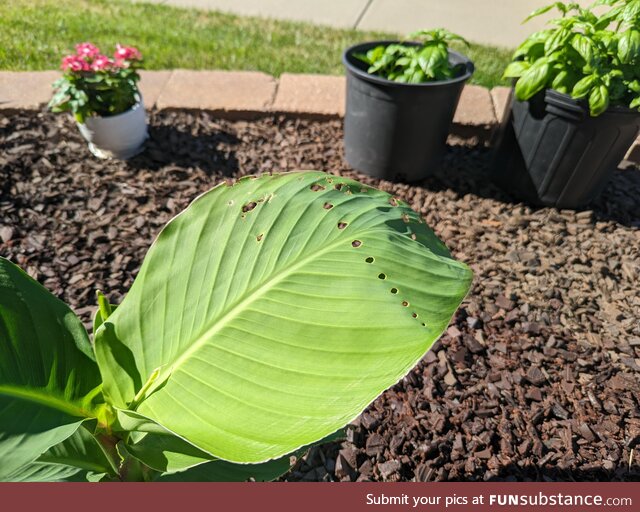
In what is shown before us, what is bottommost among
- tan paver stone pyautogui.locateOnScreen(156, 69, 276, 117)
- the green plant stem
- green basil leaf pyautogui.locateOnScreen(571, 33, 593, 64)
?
tan paver stone pyautogui.locateOnScreen(156, 69, 276, 117)

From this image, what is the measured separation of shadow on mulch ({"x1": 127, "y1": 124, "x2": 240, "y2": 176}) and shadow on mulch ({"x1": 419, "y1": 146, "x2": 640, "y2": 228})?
119 cm

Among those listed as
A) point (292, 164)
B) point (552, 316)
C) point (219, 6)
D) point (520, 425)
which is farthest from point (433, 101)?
point (219, 6)

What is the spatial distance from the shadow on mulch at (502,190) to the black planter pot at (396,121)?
139mm

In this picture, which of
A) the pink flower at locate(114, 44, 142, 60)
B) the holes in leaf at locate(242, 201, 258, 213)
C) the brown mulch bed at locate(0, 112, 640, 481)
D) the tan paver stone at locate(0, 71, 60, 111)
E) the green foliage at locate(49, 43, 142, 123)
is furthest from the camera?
the tan paver stone at locate(0, 71, 60, 111)

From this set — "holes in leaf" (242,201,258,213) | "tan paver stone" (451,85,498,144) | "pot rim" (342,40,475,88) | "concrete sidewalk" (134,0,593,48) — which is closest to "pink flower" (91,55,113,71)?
"pot rim" (342,40,475,88)

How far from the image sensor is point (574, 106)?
2.42 meters

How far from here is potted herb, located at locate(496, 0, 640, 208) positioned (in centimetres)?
233

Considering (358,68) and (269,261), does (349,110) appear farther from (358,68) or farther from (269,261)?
(269,261)

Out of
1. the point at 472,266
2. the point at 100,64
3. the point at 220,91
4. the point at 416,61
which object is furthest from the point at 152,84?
the point at 472,266

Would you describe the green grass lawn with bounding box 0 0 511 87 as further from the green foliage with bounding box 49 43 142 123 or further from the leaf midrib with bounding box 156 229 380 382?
the leaf midrib with bounding box 156 229 380 382

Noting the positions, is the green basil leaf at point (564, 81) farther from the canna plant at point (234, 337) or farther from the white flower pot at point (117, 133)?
the white flower pot at point (117, 133)

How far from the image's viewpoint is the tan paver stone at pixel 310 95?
333cm

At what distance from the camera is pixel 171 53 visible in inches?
159

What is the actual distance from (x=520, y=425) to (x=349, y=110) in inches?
73.2
